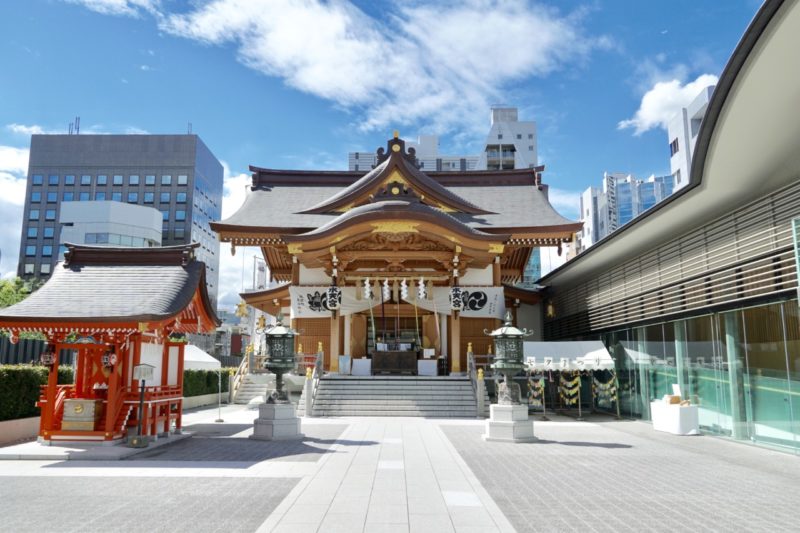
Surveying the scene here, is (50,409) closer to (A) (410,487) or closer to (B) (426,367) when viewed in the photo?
(A) (410,487)

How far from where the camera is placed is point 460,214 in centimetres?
2422

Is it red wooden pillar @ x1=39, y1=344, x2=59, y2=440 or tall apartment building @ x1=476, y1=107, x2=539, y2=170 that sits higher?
tall apartment building @ x1=476, y1=107, x2=539, y2=170

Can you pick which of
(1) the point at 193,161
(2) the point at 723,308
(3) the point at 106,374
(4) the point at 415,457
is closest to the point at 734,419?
(2) the point at 723,308

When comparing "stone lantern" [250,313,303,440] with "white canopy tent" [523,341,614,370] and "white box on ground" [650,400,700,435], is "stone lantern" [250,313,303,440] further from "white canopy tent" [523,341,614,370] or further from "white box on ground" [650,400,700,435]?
"white box on ground" [650,400,700,435]

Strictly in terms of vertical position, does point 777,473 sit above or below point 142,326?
below

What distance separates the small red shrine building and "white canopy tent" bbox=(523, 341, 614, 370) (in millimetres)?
10187

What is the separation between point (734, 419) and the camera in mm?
12289

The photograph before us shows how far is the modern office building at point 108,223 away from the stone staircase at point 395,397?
63.4 metres

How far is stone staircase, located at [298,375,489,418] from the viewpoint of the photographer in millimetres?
17375

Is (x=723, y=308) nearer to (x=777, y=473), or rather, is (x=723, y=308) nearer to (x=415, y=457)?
(x=777, y=473)

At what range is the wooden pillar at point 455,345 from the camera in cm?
2083

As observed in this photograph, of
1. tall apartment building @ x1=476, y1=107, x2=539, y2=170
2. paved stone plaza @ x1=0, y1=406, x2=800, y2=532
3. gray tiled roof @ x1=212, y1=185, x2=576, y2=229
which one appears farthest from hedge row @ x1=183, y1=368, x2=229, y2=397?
tall apartment building @ x1=476, y1=107, x2=539, y2=170

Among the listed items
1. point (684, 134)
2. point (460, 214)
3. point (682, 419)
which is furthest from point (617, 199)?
point (682, 419)

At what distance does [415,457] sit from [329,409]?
7.80 meters
